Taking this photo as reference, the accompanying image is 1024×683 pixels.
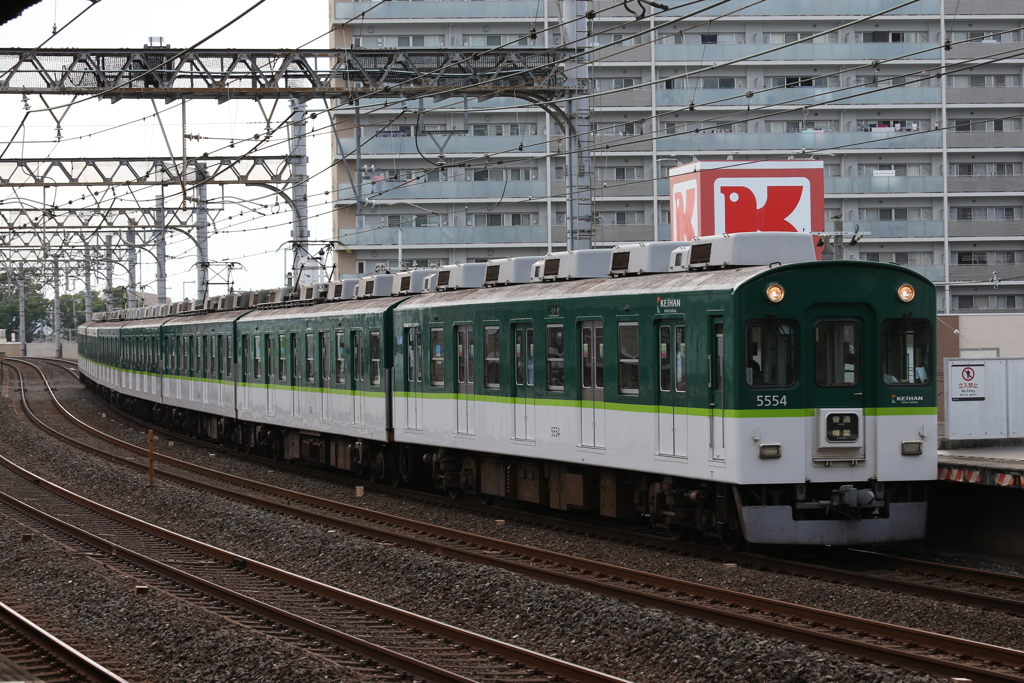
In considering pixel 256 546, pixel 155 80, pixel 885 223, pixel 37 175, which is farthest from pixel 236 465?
pixel 885 223

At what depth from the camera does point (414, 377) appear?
18453mm

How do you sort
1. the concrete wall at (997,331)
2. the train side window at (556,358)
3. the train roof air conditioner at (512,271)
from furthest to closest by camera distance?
the concrete wall at (997,331)
the train roof air conditioner at (512,271)
the train side window at (556,358)

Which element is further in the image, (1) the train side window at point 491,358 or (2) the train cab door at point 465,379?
(2) the train cab door at point 465,379

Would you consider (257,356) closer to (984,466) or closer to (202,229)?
(202,229)

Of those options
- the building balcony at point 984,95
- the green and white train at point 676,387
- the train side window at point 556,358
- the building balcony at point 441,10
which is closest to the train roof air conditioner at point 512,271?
the green and white train at point 676,387

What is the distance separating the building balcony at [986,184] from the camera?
194ft

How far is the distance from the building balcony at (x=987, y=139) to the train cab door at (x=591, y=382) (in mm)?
49989

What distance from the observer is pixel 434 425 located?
17.8m

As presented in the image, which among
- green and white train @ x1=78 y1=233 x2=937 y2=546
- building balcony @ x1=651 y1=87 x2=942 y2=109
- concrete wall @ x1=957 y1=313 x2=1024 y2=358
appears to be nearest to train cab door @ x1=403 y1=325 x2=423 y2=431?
green and white train @ x1=78 y1=233 x2=937 y2=546

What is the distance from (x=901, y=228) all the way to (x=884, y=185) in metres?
2.11

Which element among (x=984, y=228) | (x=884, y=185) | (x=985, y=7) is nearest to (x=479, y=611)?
(x=884, y=185)

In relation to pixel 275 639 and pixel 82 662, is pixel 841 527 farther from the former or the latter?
pixel 82 662

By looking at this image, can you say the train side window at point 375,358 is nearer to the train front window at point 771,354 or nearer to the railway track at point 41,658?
the train front window at point 771,354

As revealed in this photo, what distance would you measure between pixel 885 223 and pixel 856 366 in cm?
4883
